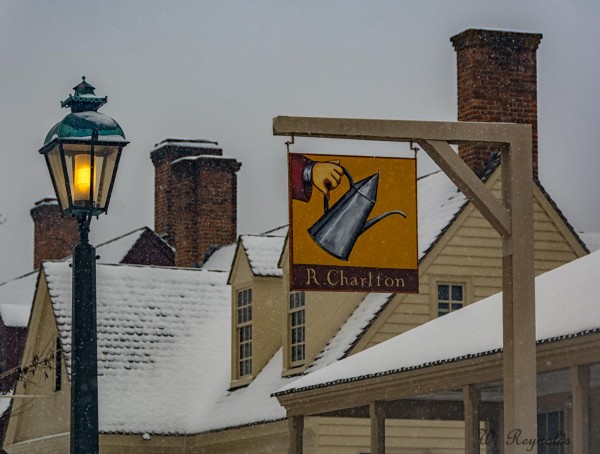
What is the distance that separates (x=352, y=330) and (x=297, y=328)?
1732 millimetres

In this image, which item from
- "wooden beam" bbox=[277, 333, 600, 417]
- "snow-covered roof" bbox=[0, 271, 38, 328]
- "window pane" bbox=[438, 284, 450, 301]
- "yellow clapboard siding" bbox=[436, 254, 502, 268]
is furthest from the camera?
"snow-covered roof" bbox=[0, 271, 38, 328]

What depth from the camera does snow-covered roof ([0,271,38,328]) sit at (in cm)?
3361

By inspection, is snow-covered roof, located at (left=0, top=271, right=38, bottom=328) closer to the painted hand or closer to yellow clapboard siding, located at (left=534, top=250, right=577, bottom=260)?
yellow clapboard siding, located at (left=534, top=250, right=577, bottom=260)

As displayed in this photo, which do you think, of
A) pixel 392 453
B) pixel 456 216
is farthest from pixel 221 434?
pixel 456 216

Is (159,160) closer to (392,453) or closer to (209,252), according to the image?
(209,252)

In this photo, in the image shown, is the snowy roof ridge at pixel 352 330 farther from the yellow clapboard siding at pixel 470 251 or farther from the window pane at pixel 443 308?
the yellow clapboard siding at pixel 470 251

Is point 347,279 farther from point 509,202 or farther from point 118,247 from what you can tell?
point 118,247

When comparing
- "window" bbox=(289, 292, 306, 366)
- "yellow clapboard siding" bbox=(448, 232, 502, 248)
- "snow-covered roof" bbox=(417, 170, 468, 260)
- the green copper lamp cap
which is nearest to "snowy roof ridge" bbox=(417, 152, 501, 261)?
"snow-covered roof" bbox=(417, 170, 468, 260)

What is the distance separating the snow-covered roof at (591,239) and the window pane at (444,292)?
24.1 ft

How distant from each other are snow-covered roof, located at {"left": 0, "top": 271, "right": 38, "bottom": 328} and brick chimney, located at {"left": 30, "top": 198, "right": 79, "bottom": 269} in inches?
30.7

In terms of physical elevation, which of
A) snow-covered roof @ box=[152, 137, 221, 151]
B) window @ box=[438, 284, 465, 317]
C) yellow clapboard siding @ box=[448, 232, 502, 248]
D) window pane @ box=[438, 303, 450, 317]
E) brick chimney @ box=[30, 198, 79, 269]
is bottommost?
window pane @ box=[438, 303, 450, 317]

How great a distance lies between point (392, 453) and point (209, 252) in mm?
12382

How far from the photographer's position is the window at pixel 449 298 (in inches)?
908

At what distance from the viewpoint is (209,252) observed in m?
34.0
